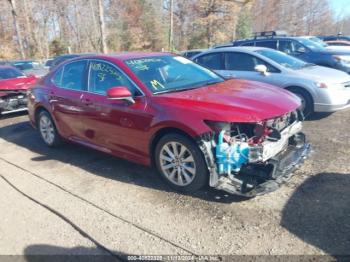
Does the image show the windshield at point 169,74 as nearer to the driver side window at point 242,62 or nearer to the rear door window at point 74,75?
the rear door window at point 74,75

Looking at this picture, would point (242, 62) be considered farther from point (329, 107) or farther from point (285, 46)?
point (285, 46)

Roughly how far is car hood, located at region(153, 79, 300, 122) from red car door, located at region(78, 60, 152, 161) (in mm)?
371

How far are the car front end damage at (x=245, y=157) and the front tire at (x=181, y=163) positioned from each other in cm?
14

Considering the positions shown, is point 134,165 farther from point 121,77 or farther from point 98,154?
point 121,77

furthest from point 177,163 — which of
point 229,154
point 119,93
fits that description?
point 119,93

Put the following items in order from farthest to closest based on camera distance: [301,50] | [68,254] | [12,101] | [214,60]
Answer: [301,50] → [12,101] → [214,60] → [68,254]

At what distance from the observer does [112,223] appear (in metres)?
3.65

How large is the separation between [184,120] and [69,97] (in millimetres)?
2309

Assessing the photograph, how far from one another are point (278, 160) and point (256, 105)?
2.15 ft

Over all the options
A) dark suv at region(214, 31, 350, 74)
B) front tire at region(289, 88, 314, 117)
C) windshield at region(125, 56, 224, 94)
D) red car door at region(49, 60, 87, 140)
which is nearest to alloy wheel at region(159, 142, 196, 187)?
windshield at region(125, 56, 224, 94)

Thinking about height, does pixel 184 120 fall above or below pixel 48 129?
above

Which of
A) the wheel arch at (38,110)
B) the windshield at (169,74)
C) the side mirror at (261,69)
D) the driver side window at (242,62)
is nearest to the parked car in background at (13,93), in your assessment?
the wheel arch at (38,110)

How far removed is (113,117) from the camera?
15.0 feet

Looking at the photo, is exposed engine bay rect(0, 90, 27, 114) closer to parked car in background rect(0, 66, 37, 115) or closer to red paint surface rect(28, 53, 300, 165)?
parked car in background rect(0, 66, 37, 115)
